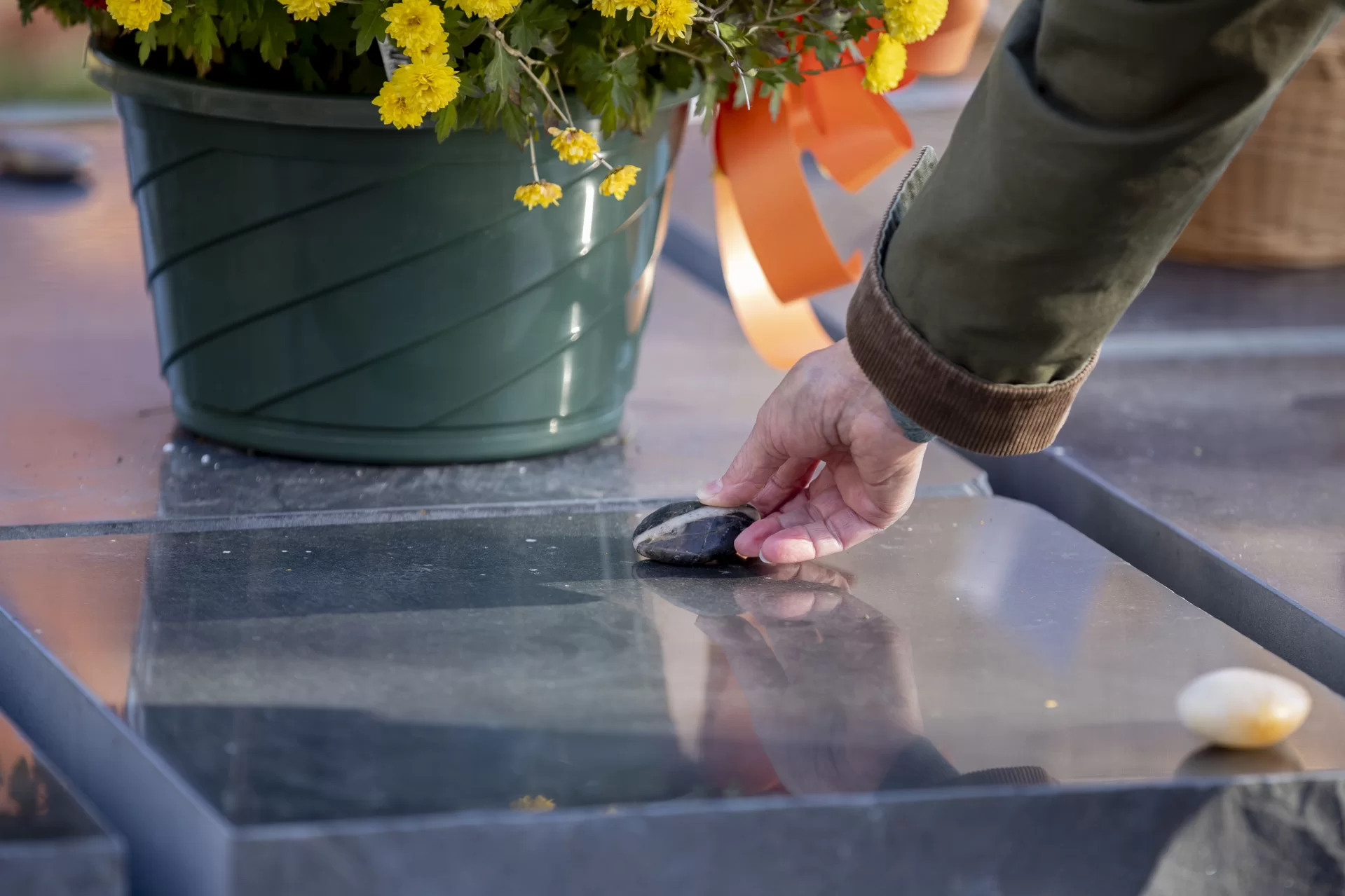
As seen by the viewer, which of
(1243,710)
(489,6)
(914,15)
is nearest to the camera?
(1243,710)

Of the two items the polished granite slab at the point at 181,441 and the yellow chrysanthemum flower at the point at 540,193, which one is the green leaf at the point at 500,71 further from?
the polished granite slab at the point at 181,441

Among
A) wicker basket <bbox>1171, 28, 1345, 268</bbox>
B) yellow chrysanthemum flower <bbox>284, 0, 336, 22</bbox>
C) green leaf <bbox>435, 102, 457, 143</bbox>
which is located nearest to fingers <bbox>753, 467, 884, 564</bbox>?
green leaf <bbox>435, 102, 457, 143</bbox>

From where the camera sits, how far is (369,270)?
3.86 feet

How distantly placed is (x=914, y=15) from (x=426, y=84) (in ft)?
1.24

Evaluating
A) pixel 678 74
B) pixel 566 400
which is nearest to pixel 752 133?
pixel 678 74

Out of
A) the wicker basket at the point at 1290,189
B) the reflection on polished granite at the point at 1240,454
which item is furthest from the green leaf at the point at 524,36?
the wicker basket at the point at 1290,189

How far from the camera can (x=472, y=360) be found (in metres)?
1.23

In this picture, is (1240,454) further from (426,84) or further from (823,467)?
(426,84)

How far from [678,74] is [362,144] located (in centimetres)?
26

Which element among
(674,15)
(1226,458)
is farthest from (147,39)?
(1226,458)

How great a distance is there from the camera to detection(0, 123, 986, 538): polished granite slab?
120 centimetres

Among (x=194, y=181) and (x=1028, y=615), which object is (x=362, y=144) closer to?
(x=194, y=181)

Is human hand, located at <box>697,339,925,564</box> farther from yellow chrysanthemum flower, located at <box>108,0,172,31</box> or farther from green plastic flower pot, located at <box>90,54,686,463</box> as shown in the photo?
yellow chrysanthemum flower, located at <box>108,0,172,31</box>

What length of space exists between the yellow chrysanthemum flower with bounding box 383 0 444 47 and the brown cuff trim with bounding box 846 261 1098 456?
13.2 inches
